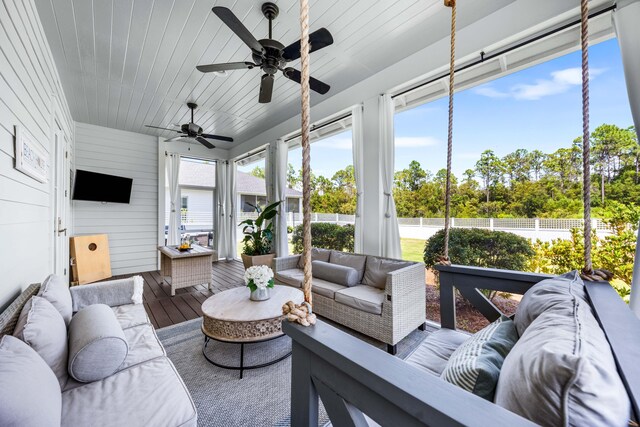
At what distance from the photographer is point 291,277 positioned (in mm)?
3576

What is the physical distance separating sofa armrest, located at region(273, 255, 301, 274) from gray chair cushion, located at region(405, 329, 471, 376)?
2700 mm

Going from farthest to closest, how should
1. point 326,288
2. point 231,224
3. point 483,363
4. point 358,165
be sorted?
1. point 231,224
2. point 358,165
3. point 326,288
4. point 483,363

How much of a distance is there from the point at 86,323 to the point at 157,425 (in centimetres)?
90

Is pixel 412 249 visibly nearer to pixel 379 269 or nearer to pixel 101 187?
pixel 379 269

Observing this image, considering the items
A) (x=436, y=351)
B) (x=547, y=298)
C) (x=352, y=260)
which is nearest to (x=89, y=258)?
(x=352, y=260)

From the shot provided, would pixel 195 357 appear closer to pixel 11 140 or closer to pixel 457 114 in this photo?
pixel 11 140

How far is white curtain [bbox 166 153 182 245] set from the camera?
20.6 ft

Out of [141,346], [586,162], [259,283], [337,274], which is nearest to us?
[586,162]

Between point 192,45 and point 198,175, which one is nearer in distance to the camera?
point 192,45

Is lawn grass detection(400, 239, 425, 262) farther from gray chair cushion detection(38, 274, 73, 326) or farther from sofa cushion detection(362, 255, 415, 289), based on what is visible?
gray chair cushion detection(38, 274, 73, 326)

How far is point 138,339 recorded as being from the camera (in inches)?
72.4

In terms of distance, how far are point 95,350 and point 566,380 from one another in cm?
196

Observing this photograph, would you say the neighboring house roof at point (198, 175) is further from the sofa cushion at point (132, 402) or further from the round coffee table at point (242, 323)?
the sofa cushion at point (132, 402)

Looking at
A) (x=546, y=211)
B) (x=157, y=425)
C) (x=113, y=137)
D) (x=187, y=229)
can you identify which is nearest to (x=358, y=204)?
(x=546, y=211)
